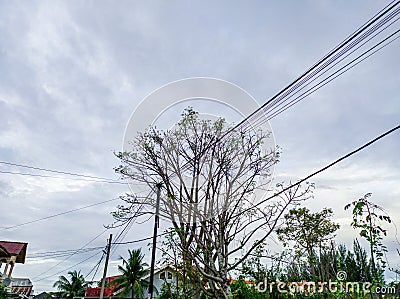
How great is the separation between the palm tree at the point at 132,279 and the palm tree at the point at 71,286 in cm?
514

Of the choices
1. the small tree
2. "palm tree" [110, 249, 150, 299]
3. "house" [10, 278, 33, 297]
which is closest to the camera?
the small tree

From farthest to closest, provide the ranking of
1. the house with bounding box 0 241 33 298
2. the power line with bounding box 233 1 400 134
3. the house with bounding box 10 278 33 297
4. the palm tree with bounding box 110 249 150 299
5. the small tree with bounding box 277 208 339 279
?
the palm tree with bounding box 110 249 150 299 → the house with bounding box 10 278 33 297 → the house with bounding box 0 241 33 298 → the small tree with bounding box 277 208 339 279 → the power line with bounding box 233 1 400 134

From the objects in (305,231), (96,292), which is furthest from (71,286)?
(305,231)

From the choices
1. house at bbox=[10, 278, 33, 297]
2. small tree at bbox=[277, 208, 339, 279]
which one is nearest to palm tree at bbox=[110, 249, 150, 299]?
house at bbox=[10, 278, 33, 297]

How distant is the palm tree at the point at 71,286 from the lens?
2653cm

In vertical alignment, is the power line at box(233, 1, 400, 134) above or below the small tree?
above

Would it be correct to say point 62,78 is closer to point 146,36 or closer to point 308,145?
point 146,36

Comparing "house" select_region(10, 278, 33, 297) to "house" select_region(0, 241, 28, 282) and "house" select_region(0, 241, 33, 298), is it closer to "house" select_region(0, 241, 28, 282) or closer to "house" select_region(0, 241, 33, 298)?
"house" select_region(0, 241, 33, 298)

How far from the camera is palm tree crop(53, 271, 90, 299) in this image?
2653 cm

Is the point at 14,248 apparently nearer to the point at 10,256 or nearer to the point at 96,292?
the point at 10,256

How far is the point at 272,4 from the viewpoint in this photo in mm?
4637

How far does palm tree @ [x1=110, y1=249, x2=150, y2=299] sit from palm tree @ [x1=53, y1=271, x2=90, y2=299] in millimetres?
5137

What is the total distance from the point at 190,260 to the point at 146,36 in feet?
12.3

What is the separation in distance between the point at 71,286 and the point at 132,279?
7.03 m
